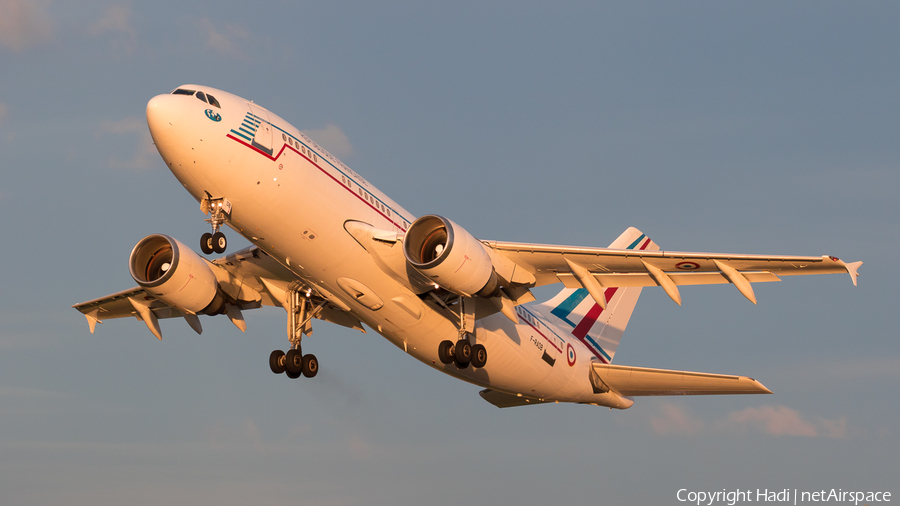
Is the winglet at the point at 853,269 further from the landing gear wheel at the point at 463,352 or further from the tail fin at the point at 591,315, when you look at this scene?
the tail fin at the point at 591,315

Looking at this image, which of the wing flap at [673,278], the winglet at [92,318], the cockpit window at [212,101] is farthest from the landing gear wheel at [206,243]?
the winglet at [92,318]

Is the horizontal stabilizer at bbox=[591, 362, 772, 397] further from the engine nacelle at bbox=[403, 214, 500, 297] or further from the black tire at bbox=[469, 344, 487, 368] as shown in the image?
the engine nacelle at bbox=[403, 214, 500, 297]

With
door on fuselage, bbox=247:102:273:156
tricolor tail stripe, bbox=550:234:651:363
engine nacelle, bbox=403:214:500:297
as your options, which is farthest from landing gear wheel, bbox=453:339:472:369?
tricolor tail stripe, bbox=550:234:651:363

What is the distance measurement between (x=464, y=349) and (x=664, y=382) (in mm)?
8595

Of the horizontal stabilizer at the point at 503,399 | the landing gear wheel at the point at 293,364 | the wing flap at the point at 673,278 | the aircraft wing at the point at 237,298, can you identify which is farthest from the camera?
the horizontal stabilizer at the point at 503,399

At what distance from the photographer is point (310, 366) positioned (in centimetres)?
2706

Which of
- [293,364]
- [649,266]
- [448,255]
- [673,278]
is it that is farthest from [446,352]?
[673,278]

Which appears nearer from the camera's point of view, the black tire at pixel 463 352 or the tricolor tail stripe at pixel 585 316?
the black tire at pixel 463 352

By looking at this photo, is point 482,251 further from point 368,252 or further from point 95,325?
point 95,325

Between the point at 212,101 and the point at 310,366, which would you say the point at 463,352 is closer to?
the point at 310,366

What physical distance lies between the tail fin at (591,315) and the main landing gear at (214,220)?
608 inches

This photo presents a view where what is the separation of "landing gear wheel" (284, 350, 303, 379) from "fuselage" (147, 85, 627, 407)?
2.97 meters

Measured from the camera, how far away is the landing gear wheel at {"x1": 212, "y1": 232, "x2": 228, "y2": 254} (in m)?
21.5

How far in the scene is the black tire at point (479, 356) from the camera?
2502 cm
